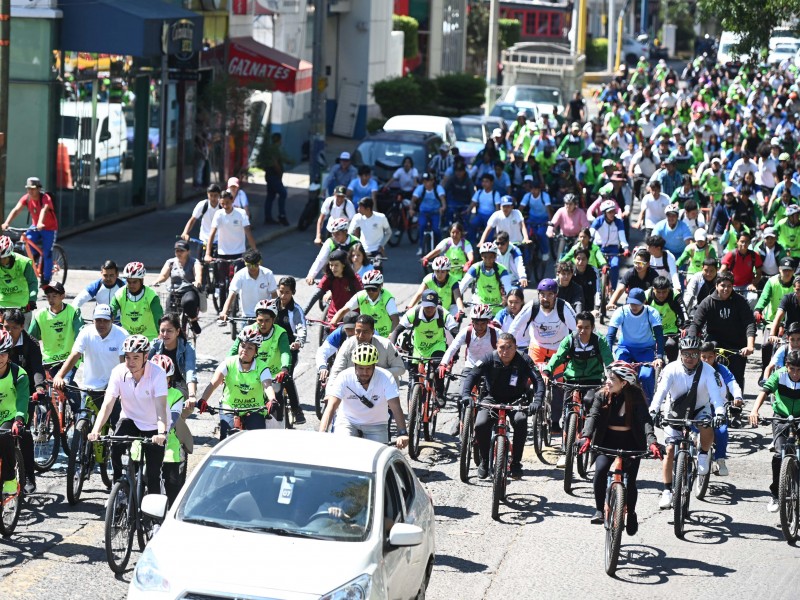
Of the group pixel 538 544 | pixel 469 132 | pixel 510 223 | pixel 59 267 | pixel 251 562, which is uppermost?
pixel 469 132

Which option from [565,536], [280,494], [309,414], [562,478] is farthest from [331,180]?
[280,494]

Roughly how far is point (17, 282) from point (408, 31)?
1642 inches

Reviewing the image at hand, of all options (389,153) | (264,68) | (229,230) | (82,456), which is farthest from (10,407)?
(264,68)

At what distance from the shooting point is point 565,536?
13.0 m

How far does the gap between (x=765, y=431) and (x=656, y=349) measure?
192 centimetres

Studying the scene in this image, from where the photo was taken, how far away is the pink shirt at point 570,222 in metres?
24.0

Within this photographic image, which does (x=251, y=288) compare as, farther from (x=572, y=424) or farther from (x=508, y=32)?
(x=508, y=32)

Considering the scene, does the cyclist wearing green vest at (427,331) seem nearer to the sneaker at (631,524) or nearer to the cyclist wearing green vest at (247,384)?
the cyclist wearing green vest at (247,384)

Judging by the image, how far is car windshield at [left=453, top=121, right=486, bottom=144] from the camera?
128 ft

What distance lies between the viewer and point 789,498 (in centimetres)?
1289

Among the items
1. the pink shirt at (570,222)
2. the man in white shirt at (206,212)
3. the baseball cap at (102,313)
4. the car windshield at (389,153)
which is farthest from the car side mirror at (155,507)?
the car windshield at (389,153)

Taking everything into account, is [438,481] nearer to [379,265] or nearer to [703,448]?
[703,448]

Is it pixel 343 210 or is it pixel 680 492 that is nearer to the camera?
pixel 680 492

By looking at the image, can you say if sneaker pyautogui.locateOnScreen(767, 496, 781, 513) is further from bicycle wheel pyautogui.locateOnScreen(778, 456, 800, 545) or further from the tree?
the tree
